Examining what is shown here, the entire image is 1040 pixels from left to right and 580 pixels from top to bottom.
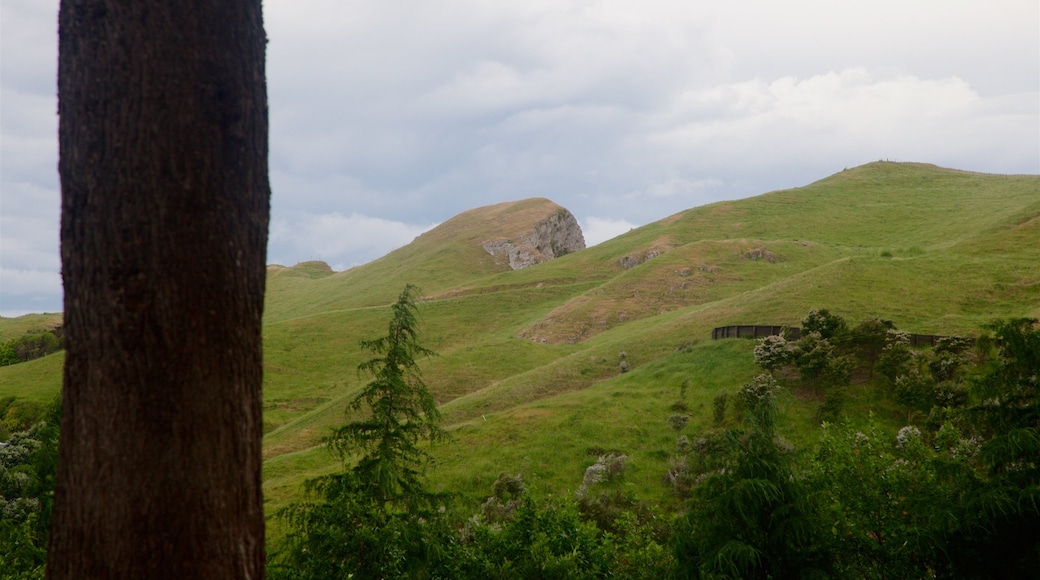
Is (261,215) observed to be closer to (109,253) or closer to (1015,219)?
(109,253)

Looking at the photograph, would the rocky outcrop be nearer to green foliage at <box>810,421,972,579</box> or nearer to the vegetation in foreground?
green foliage at <box>810,421,972,579</box>

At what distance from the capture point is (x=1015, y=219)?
202ft

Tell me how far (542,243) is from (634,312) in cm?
6053

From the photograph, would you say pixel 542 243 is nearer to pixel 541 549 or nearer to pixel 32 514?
pixel 32 514

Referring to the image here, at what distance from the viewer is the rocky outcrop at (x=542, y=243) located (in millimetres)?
113875

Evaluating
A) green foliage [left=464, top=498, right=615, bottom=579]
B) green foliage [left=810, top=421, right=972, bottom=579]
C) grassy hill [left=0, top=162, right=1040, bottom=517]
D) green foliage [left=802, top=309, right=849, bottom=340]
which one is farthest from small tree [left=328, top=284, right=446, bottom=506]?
green foliage [left=802, top=309, right=849, bottom=340]

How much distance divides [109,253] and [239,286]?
1.91 ft

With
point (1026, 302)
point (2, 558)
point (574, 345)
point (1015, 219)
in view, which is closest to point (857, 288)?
point (1026, 302)

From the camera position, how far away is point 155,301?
3010 mm

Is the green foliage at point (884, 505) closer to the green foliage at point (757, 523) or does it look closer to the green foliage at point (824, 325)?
the green foliage at point (757, 523)

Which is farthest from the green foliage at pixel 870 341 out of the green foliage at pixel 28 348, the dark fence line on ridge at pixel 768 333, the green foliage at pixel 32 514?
the green foliage at pixel 28 348

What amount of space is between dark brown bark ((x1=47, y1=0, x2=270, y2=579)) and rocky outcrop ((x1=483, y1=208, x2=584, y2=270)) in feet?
352

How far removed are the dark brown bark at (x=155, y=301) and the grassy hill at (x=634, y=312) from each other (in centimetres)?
1915

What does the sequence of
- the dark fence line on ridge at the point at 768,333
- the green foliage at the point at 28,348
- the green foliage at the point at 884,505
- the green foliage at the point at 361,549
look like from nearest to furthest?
1. the green foliage at the point at 884,505
2. the green foliage at the point at 361,549
3. the dark fence line on ridge at the point at 768,333
4. the green foliage at the point at 28,348
